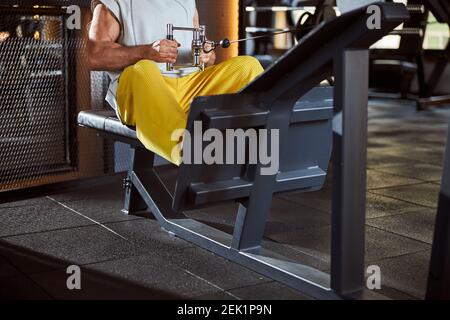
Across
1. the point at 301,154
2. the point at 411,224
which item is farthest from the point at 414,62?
the point at 301,154

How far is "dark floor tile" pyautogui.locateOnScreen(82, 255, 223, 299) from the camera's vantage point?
221 cm

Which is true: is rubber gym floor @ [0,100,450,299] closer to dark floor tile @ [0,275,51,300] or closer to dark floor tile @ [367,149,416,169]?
dark floor tile @ [0,275,51,300]

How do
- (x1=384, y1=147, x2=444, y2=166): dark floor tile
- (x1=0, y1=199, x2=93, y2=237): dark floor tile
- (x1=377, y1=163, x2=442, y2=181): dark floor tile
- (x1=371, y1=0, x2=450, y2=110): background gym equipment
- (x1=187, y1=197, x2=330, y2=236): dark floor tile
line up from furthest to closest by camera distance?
(x1=371, y1=0, x2=450, y2=110): background gym equipment
(x1=384, y1=147, x2=444, y2=166): dark floor tile
(x1=377, y1=163, x2=442, y2=181): dark floor tile
(x1=187, y1=197, x2=330, y2=236): dark floor tile
(x1=0, y1=199, x2=93, y2=237): dark floor tile

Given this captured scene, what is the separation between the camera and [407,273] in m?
2.41

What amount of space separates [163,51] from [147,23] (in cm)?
27

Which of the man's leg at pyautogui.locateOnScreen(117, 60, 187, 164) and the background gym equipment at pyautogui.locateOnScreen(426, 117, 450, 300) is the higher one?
the man's leg at pyautogui.locateOnScreen(117, 60, 187, 164)

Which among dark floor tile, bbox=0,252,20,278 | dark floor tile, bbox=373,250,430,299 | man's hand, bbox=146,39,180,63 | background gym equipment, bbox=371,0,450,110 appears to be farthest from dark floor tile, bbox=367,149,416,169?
dark floor tile, bbox=0,252,20,278

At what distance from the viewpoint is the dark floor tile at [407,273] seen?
7.43 ft

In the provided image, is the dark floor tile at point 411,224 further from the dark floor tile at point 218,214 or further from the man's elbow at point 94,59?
the man's elbow at point 94,59

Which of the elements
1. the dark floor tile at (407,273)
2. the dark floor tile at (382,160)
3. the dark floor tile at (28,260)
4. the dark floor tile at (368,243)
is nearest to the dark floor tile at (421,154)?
the dark floor tile at (382,160)

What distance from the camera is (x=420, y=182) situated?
12.9ft

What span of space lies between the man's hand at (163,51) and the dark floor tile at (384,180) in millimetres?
1546

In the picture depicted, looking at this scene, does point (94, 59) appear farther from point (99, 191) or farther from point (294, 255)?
point (294, 255)

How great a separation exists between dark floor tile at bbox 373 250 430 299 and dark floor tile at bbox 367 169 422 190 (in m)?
1.19
